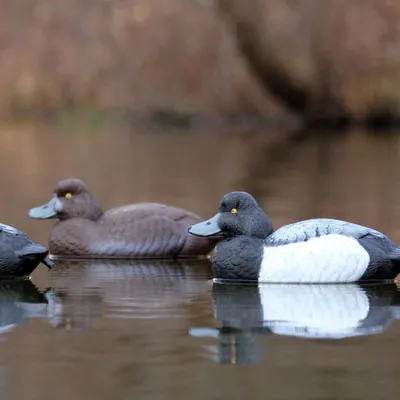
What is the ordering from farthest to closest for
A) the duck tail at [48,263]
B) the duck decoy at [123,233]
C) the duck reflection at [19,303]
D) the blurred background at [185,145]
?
the duck decoy at [123,233] → the duck tail at [48,263] → the duck reflection at [19,303] → the blurred background at [185,145]

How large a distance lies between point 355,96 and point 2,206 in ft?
55.0

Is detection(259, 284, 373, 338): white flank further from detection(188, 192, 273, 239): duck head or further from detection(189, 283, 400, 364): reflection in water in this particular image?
detection(188, 192, 273, 239): duck head

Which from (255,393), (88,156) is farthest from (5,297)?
(88,156)

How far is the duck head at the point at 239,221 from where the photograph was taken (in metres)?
8.38

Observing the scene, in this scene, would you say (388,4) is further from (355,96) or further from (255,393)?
(255,393)

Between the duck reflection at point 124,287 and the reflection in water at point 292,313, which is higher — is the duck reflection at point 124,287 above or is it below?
above

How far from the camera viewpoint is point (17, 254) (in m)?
8.36

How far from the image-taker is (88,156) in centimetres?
2114

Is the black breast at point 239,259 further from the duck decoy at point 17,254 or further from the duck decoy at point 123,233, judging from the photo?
the duck decoy at point 123,233

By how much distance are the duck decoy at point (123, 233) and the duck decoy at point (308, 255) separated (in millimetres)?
1388

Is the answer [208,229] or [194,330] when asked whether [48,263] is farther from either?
[194,330]

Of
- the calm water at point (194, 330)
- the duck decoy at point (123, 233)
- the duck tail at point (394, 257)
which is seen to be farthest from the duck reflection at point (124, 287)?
the duck tail at point (394, 257)

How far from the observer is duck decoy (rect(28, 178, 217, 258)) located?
9688 millimetres

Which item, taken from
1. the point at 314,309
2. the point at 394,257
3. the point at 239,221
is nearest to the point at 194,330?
the point at 314,309
